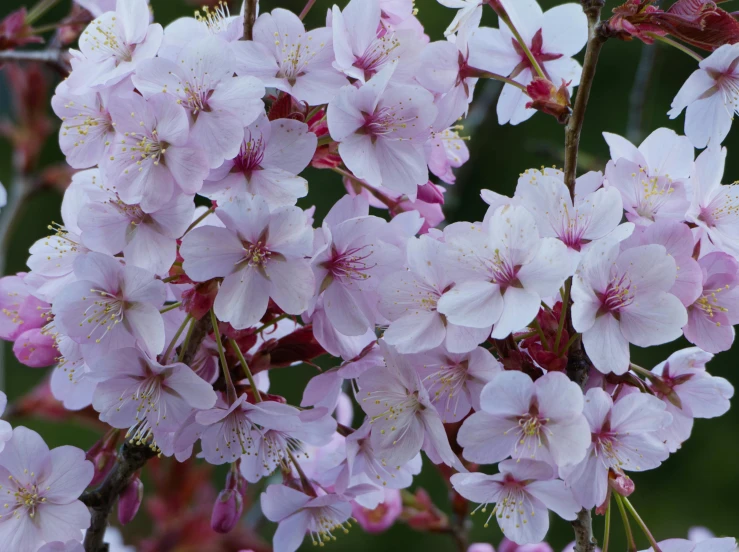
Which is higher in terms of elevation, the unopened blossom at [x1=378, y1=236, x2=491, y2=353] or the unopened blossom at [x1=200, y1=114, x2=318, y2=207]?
the unopened blossom at [x1=200, y1=114, x2=318, y2=207]

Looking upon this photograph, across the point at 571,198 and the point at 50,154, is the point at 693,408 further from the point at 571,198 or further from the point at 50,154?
the point at 50,154

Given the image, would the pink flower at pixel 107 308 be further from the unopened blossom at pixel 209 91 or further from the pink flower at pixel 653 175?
the pink flower at pixel 653 175

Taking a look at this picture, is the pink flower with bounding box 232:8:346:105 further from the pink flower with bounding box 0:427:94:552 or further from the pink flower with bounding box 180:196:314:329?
the pink flower with bounding box 0:427:94:552

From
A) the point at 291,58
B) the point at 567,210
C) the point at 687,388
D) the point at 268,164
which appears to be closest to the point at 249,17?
the point at 291,58

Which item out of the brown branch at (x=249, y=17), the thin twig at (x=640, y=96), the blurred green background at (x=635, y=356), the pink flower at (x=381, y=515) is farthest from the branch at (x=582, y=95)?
the blurred green background at (x=635, y=356)

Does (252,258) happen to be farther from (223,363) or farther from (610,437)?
(610,437)

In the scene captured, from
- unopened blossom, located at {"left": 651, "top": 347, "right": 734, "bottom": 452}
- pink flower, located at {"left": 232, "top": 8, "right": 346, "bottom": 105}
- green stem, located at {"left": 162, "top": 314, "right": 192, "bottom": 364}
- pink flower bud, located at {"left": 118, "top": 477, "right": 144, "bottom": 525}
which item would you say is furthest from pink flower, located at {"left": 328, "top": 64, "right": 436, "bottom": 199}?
pink flower bud, located at {"left": 118, "top": 477, "right": 144, "bottom": 525}

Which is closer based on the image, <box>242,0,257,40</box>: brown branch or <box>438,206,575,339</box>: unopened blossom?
<box>438,206,575,339</box>: unopened blossom

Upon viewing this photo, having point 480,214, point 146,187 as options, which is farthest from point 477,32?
point 480,214

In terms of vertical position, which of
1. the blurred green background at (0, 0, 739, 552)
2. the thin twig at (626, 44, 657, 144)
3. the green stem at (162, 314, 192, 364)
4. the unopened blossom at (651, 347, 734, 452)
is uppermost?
the green stem at (162, 314, 192, 364)
